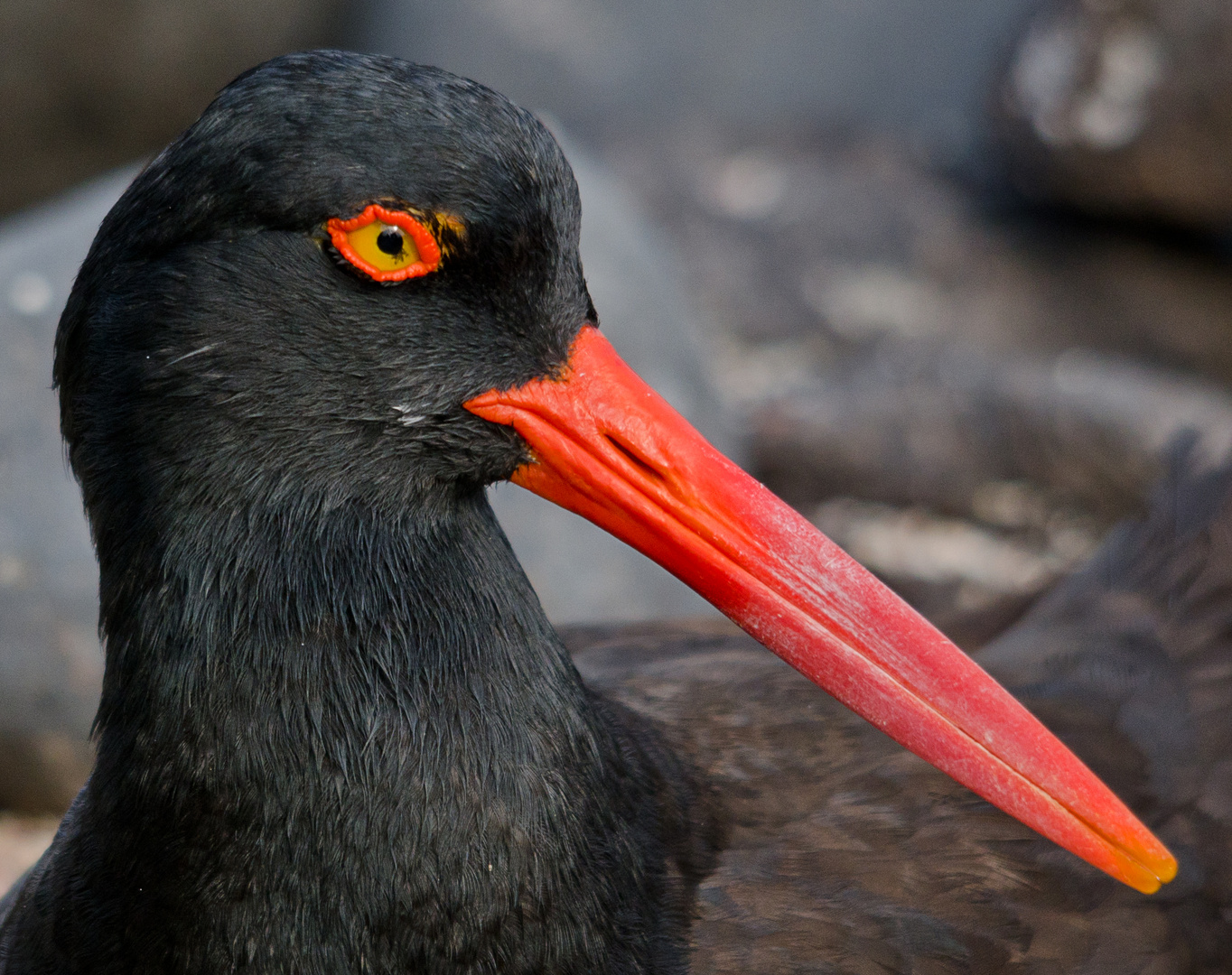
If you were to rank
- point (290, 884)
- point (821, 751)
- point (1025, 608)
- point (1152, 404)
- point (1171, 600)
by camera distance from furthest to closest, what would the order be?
point (1152, 404)
point (1025, 608)
point (1171, 600)
point (821, 751)
point (290, 884)

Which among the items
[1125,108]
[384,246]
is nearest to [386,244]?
[384,246]

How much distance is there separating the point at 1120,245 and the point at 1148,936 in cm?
636

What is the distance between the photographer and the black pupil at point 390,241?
6.84 feet

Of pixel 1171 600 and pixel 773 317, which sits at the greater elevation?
pixel 1171 600

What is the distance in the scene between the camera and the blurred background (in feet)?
16.3

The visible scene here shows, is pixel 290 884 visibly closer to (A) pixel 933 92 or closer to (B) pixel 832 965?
(B) pixel 832 965

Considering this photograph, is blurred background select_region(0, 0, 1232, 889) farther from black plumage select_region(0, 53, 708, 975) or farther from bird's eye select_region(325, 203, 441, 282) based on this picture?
bird's eye select_region(325, 203, 441, 282)

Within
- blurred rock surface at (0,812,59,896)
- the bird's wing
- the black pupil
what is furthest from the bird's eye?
blurred rock surface at (0,812,59,896)

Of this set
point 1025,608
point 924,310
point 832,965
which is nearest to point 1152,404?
point 924,310

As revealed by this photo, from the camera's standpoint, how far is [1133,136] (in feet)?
25.1

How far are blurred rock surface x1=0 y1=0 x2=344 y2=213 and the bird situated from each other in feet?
23.7

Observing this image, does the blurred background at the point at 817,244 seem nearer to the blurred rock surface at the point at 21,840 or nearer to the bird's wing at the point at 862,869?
the blurred rock surface at the point at 21,840

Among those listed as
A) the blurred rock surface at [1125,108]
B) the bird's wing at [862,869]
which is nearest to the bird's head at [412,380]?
the bird's wing at [862,869]

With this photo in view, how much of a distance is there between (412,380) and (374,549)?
29 cm
